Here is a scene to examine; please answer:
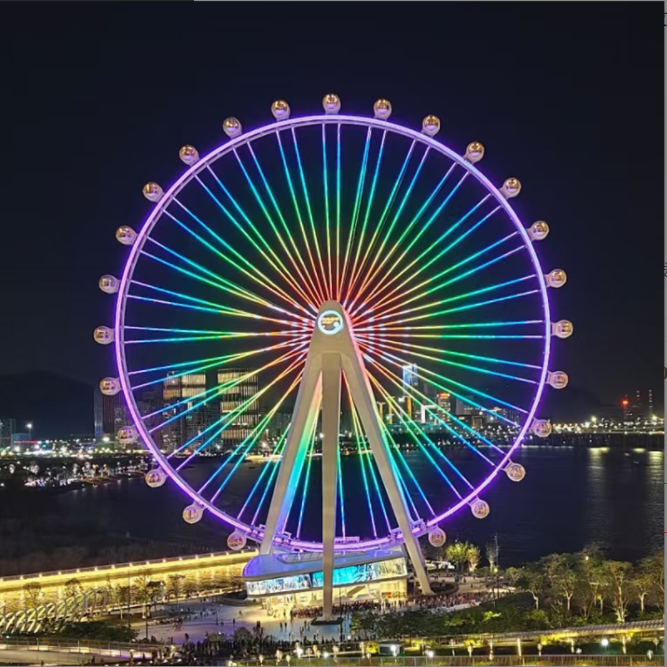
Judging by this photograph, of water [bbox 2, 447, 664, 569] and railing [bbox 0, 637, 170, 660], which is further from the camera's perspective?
water [bbox 2, 447, 664, 569]

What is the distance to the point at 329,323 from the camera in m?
13.7

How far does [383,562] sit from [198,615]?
10.3 feet

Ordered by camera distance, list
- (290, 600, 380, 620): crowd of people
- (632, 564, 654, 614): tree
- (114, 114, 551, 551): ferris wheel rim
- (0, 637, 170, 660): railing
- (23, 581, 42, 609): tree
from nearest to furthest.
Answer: (0, 637, 170, 660): railing, (114, 114, 551, 551): ferris wheel rim, (290, 600, 380, 620): crowd of people, (632, 564, 654, 614): tree, (23, 581, 42, 609): tree

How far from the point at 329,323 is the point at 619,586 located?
700 centimetres

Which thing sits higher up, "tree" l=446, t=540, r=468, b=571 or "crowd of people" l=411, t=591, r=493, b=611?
"crowd of people" l=411, t=591, r=493, b=611

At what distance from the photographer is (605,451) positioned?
89.1m

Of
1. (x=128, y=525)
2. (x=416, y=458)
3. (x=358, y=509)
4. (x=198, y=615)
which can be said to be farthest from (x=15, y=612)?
(x=416, y=458)

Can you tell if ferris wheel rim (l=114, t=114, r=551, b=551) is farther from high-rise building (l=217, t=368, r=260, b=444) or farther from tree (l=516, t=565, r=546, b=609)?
high-rise building (l=217, t=368, r=260, b=444)

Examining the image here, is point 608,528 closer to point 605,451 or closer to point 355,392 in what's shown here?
point 355,392

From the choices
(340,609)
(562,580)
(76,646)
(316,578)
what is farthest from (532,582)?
(76,646)

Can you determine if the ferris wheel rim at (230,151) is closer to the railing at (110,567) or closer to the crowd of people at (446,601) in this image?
the crowd of people at (446,601)

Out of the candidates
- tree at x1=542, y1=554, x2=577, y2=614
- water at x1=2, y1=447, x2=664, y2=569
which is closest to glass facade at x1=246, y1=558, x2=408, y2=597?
tree at x1=542, y1=554, x2=577, y2=614

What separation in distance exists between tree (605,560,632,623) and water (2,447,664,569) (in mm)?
8428

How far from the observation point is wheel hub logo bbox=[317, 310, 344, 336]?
1368cm
